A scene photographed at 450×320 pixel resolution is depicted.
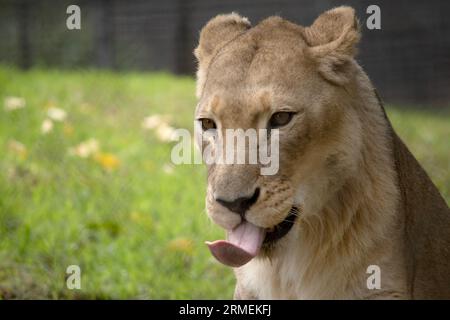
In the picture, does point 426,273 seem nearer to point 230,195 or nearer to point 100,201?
point 230,195

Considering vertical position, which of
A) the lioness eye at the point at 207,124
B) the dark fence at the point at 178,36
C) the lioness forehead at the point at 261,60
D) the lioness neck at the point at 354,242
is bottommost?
the lioness neck at the point at 354,242

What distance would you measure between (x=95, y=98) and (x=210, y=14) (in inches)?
76.6

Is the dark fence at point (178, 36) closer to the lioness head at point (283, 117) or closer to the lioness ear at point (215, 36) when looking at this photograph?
the lioness ear at point (215, 36)

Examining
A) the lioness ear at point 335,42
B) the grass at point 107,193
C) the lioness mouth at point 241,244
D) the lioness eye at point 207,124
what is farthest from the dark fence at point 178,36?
the lioness mouth at point 241,244

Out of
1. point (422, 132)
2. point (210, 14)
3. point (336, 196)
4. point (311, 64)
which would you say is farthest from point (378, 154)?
point (210, 14)

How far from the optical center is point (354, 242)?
2756mm

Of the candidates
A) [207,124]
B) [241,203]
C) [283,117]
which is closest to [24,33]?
[207,124]

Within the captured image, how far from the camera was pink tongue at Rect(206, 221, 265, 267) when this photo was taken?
2496mm

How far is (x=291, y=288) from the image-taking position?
2.88m

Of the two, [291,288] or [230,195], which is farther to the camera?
[291,288]

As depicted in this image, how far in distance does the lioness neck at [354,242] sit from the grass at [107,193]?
0.54 m

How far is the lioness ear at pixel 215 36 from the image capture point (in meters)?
2.99

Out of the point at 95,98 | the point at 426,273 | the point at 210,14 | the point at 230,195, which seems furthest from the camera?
the point at 210,14

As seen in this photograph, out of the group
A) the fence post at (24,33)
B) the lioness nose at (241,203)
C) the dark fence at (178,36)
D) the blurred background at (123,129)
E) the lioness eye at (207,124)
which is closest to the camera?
the lioness nose at (241,203)
